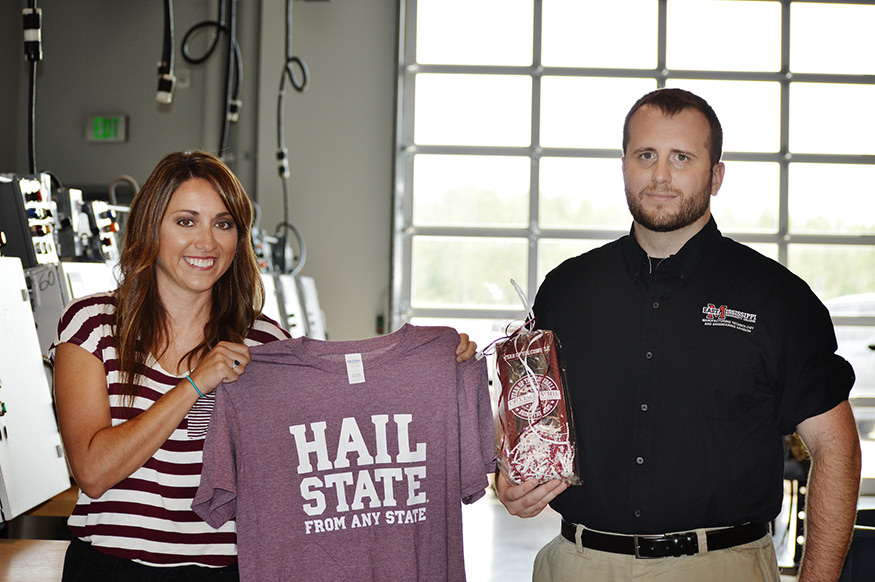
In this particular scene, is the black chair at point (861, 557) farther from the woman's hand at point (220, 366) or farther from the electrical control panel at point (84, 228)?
the electrical control panel at point (84, 228)

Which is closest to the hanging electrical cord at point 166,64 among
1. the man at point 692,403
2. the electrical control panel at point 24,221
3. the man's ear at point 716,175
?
the electrical control panel at point 24,221

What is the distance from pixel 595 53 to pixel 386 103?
6.37 feet

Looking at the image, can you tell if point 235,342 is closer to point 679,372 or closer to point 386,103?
point 679,372

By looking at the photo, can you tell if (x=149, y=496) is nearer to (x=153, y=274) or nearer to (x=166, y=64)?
(x=153, y=274)

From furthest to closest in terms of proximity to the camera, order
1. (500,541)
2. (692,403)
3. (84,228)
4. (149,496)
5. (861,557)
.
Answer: (500,541)
(84,228)
(861,557)
(692,403)
(149,496)

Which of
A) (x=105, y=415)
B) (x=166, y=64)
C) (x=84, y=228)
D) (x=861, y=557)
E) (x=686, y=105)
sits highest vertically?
(x=166, y=64)

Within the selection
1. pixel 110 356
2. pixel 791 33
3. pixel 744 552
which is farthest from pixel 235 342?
pixel 791 33

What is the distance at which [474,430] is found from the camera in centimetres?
201

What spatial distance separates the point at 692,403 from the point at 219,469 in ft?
3.31

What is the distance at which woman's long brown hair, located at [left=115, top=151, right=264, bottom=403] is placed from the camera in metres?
1.79

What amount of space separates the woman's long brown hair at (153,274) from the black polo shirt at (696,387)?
0.80m

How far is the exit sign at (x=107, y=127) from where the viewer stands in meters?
7.29

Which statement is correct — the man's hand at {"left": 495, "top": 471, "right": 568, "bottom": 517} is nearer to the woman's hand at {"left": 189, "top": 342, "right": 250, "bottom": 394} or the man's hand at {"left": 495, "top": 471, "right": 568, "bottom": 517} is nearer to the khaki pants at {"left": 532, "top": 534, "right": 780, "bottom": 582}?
the khaki pants at {"left": 532, "top": 534, "right": 780, "bottom": 582}

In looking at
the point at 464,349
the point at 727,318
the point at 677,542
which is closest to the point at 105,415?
the point at 464,349
